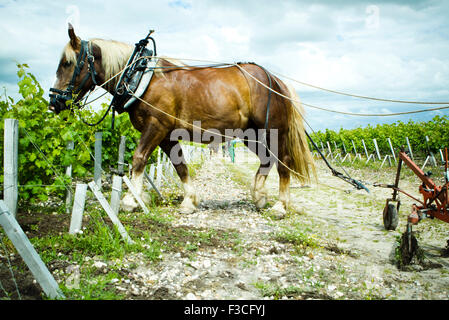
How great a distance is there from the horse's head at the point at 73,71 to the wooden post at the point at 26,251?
295 centimetres

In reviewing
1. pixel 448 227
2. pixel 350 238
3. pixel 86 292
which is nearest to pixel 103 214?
pixel 86 292

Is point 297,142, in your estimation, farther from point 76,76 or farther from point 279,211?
point 76,76

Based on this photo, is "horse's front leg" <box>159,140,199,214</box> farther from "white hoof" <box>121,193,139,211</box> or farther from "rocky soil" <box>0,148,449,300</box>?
"white hoof" <box>121,193,139,211</box>

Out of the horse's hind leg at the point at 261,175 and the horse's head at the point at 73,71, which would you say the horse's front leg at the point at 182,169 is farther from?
the horse's head at the point at 73,71

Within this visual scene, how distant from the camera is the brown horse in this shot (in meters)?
4.84

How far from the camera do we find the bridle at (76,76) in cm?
467

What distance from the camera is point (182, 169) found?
5617 millimetres

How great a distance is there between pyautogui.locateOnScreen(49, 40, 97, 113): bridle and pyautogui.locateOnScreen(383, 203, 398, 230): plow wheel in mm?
5079

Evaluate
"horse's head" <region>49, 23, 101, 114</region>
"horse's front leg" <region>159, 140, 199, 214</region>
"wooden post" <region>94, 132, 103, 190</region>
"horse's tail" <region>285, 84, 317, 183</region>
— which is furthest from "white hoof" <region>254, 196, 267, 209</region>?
"horse's head" <region>49, 23, 101, 114</region>

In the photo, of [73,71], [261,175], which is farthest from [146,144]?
[261,175]

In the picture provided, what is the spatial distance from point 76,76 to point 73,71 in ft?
0.32

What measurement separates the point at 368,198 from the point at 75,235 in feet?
23.3
